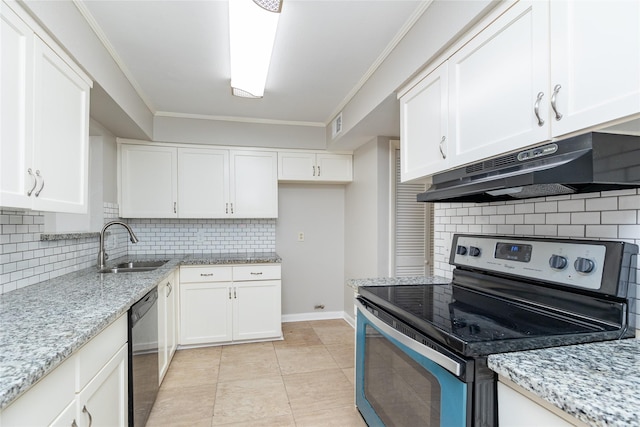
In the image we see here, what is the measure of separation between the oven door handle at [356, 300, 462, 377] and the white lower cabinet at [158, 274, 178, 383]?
162 centimetres

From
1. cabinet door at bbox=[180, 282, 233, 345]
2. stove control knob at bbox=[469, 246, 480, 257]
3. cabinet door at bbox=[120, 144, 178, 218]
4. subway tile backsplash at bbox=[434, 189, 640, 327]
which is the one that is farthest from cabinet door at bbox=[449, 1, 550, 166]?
cabinet door at bbox=[120, 144, 178, 218]

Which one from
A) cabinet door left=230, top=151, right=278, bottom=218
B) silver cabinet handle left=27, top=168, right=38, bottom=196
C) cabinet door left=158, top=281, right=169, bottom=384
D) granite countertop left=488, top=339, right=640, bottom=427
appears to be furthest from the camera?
cabinet door left=230, top=151, right=278, bottom=218

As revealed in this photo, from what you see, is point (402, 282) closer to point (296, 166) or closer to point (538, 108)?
point (538, 108)

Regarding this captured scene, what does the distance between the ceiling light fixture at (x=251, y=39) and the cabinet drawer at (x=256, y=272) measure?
168cm

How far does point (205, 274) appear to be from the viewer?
3146 mm

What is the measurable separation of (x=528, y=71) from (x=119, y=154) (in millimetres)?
3511

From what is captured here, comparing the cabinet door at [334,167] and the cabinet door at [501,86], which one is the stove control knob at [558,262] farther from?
the cabinet door at [334,167]

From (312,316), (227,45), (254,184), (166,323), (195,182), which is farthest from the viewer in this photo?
(312,316)

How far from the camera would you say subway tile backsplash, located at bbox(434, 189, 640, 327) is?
1.12 m

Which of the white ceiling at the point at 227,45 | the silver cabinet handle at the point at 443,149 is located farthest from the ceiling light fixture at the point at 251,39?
the silver cabinet handle at the point at 443,149

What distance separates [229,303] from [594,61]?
3.13m

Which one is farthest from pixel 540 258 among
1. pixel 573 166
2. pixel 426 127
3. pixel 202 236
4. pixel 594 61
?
pixel 202 236

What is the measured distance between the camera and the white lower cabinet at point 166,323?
2393 mm

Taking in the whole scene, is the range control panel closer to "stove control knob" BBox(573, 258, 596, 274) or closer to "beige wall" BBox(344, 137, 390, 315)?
"stove control knob" BBox(573, 258, 596, 274)
